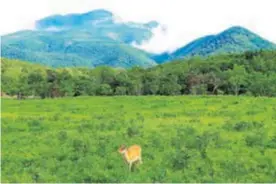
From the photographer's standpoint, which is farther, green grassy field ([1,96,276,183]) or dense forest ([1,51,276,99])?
dense forest ([1,51,276,99])

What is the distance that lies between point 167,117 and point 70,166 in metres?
9.70

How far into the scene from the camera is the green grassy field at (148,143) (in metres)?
15.5

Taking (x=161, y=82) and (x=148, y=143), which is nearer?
(x=148, y=143)

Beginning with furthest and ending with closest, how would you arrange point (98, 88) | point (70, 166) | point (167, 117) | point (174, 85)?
1. point (98, 88)
2. point (174, 85)
3. point (167, 117)
4. point (70, 166)

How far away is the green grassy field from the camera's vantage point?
609 inches

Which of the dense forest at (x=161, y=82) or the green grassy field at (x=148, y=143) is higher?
the dense forest at (x=161, y=82)

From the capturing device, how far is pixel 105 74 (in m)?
127

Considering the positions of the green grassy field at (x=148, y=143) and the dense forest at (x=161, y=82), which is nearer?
the green grassy field at (x=148, y=143)

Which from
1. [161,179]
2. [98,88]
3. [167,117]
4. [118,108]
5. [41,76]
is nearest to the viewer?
[161,179]

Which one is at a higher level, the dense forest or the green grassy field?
the dense forest

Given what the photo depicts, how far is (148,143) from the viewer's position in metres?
18.7

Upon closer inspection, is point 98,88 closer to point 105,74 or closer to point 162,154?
point 105,74

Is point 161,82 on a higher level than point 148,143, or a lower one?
higher

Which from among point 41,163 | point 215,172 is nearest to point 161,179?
point 215,172
